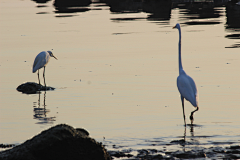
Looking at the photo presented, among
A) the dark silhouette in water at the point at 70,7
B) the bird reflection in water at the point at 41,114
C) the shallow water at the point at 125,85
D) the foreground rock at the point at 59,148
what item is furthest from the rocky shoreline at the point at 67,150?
the dark silhouette in water at the point at 70,7

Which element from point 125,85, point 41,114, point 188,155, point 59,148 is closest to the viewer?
point 59,148

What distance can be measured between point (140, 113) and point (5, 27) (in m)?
27.8

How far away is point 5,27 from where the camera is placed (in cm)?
3772

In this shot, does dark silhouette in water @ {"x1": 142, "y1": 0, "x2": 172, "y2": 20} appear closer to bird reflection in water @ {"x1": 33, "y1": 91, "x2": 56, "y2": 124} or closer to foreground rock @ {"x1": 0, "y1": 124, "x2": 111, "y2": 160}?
bird reflection in water @ {"x1": 33, "y1": 91, "x2": 56, "y2": 124}

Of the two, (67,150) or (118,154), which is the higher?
(67,150)

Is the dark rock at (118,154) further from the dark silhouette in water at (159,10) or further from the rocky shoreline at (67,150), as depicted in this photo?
the dark silhouette in water at (159,10)

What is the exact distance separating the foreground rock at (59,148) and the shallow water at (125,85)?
4.65 feet

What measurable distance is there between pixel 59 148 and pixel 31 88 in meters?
9.17

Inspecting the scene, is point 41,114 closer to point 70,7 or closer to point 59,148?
point 59,148

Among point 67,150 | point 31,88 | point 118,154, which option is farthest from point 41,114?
point 67,150

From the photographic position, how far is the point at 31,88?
16688 mm

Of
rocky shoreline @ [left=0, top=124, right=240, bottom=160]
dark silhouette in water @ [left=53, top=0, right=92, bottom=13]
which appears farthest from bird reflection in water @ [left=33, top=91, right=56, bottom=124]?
dark silhouette in water @ [left=53, top=0, right=92, bottom=13]

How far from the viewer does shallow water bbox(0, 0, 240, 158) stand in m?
11.0

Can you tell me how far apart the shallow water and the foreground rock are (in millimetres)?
1417
